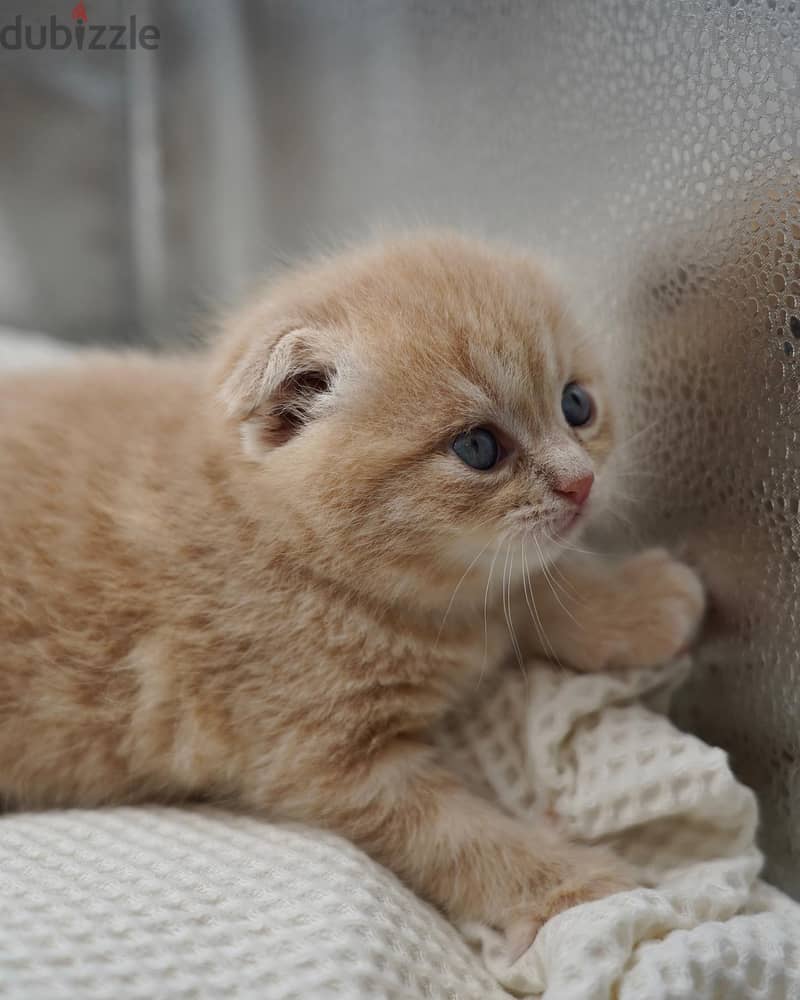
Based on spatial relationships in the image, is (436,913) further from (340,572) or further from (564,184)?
(564,184)

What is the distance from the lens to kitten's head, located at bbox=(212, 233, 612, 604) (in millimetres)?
989

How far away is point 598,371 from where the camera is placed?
3.84 ft

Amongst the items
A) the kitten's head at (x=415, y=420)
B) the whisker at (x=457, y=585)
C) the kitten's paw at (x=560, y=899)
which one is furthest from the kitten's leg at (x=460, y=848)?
the kitten's head at (x=415, y=420)

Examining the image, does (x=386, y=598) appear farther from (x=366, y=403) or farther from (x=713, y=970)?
(x=713, y=970)

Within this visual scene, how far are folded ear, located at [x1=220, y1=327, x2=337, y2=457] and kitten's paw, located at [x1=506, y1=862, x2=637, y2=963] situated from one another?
1.79ft

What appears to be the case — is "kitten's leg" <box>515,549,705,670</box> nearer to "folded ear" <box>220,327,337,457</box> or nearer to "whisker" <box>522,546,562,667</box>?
"whisker" <box>522,546,562,667</box>

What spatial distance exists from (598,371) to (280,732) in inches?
22.1

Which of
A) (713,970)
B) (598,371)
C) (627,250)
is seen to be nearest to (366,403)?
(598,371)

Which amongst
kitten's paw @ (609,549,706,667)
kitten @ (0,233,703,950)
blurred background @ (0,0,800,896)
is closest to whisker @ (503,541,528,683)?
kitten @ (0,233,703,950)

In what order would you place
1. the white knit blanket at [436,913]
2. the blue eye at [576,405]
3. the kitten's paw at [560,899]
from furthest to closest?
the blue eye at [576,405], the kitten's paw at [560,899], the white knit blanket at [436,913]

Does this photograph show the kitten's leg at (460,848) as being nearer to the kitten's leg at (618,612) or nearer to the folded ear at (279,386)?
the kitten's leg at (618,612)

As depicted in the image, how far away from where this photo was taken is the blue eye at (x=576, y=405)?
1101 millimetres

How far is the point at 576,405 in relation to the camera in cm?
111

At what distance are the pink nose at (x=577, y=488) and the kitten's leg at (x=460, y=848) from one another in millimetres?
342
